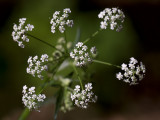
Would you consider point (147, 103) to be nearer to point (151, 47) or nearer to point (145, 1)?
point (151, 47)

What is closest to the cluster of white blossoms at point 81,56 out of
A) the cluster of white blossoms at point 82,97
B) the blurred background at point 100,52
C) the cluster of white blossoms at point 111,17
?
the cluster of white blossoms at point 82,97

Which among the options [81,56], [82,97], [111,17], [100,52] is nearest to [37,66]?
[81,56]

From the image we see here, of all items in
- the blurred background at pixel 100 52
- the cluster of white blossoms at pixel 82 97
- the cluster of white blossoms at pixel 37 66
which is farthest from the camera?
the blurred background at pixel 100 52

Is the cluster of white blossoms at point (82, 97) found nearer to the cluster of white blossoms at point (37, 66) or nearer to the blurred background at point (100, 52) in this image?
the cluster of white blossoms at point (37, 66)

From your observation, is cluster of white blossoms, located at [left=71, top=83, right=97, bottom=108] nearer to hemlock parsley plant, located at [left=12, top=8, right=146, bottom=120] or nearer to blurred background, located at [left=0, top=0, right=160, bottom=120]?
hemlock parsley plant, located at [left=12, top=8, right=146, bottom=120]

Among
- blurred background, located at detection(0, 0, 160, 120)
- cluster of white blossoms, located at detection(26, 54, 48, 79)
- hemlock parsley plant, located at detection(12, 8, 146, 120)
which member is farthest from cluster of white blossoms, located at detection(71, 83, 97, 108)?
blurred background, located at detection(0, 0, 160, 120)

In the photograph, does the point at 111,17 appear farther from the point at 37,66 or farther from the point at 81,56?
the point at 37,66

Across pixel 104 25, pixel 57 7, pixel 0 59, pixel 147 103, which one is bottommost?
pixel 104 25

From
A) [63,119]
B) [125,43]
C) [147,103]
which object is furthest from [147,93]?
[63,119]
